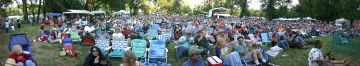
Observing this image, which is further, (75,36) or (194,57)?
(75,36)

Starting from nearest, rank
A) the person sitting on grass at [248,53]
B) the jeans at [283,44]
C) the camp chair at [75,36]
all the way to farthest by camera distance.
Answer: the person sitting on grass at [248,53] → the jeans at [283,44] → the camp chair at [75,36]

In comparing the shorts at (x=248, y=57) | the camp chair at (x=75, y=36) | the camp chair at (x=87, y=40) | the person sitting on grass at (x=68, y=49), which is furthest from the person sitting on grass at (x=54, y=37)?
the shorts at (x=248, y=57)

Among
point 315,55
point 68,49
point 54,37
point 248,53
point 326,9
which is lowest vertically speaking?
point 326,9

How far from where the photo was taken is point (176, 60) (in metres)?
11.8

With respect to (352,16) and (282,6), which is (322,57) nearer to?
(352,16)

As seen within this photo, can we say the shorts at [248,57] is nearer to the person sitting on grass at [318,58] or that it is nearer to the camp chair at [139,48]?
the person sitting on grass at [318,58]

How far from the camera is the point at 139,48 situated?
440 inches

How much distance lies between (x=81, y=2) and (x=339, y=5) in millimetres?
34922

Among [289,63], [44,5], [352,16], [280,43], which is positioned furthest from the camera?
[44,5]

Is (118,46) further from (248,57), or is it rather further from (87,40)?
(87,40)

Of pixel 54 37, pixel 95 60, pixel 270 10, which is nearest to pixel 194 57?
pixel 95 60

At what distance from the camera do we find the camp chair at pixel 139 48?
36.1 feet

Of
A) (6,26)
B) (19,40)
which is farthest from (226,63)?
(6,26)

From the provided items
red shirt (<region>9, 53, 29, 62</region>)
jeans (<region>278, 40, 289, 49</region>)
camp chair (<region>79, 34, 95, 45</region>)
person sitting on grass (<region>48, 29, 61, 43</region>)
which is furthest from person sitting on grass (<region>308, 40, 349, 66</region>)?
person sitting on grass (<region>48, 29, 61, 43</region>)
